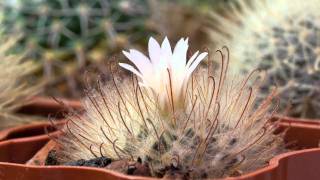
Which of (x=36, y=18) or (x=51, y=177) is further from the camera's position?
(x=36, y=18)

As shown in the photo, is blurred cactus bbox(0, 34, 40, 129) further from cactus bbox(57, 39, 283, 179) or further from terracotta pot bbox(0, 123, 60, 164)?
cactus bbox(57, 39, 283, 179)

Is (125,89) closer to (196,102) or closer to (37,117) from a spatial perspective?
(196,102)

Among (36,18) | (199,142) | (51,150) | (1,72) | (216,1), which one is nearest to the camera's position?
(199,142)

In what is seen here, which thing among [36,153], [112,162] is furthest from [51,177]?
Result: [36,153]

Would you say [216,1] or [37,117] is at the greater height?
[216,1]

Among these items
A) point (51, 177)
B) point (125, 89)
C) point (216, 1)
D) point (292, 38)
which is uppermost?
point (216, 1)
